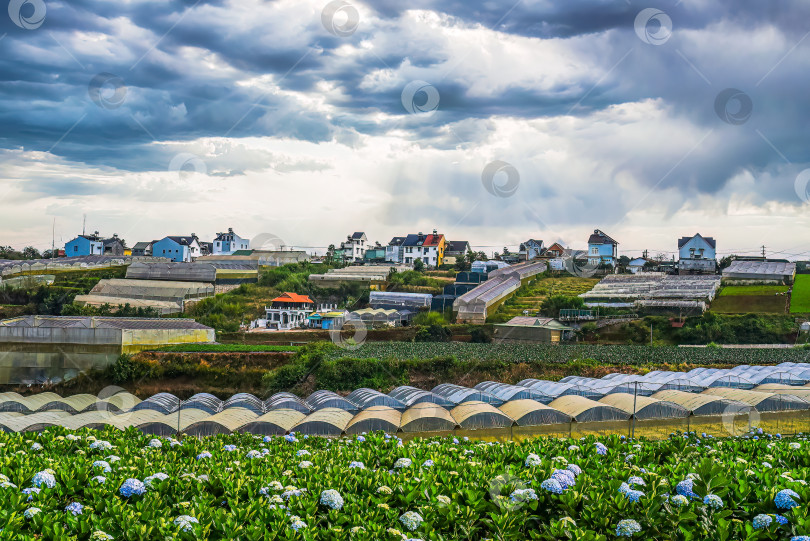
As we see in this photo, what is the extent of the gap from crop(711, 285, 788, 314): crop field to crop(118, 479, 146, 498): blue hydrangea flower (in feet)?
130

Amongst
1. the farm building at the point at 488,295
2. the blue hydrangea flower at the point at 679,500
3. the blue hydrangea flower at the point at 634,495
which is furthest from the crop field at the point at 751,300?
the blue hydrangea flower at the point at 634,495

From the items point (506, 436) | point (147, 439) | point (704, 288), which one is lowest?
point (506, 436)

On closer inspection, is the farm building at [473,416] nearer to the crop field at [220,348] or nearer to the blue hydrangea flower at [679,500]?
the blue hydrangea flower at [679,500]

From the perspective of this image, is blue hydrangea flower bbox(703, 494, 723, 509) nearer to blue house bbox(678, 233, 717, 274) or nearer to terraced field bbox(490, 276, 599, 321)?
terraced field bbox(490, 276, 599, 321)

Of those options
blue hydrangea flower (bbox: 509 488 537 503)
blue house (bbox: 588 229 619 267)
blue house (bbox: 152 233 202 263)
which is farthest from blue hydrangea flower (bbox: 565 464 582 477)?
blue house (bbox: 152 233 202 263)

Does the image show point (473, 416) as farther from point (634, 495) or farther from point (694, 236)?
point (694, 236)

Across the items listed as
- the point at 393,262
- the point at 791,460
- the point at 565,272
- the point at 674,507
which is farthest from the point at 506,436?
the point at 393,262

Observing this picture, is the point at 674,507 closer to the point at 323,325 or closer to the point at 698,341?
the point at 698,341

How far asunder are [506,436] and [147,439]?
9598mm

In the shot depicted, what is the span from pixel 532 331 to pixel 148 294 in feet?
97.0

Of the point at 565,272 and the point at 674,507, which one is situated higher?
the point at 565,272

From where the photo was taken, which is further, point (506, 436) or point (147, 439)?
point (506, 436)

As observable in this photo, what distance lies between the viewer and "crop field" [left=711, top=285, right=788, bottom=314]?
3938 cm

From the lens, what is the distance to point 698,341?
35.8 m
